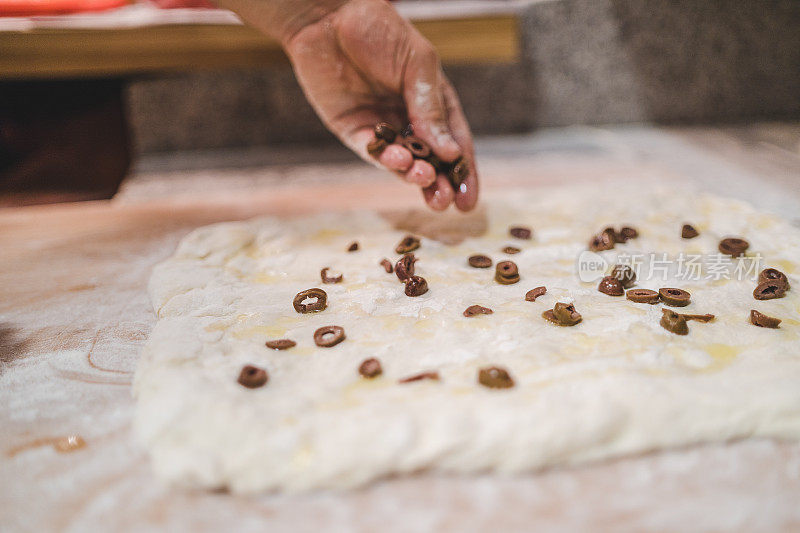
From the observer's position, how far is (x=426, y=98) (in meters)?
1.69

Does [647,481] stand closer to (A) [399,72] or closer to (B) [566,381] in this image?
(B) [566,381]

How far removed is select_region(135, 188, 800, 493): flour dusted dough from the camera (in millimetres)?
854

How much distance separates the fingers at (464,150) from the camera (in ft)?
5.33

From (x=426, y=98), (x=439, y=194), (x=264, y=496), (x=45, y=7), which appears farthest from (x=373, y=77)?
(x=45, y=7)

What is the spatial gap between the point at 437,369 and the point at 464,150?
897mm

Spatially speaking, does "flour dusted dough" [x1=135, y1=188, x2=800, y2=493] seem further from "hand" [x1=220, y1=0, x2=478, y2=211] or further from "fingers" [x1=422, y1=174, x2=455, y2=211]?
"hand" [x1=220, y1=0, x2=478, y2=211]

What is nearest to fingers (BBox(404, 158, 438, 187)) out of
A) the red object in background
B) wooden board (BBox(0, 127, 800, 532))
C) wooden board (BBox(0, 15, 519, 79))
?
wooden board (BBox(0, 127, 800, 532))

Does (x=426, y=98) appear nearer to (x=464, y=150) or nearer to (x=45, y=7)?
(x=464, y=150)

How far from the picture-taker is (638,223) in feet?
5.48

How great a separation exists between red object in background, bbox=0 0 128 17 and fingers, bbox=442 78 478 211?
1683mm

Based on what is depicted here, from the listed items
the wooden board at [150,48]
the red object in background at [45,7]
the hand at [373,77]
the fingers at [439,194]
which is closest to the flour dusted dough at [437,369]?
the fingers at [439,194]

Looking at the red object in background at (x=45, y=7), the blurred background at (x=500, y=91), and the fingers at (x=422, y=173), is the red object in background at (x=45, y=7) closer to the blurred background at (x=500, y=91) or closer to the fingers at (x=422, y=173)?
the blurred background at (x=500, y=91)

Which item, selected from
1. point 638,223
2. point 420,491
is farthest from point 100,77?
point 420,491

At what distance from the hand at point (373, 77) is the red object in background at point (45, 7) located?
3.41 ft
